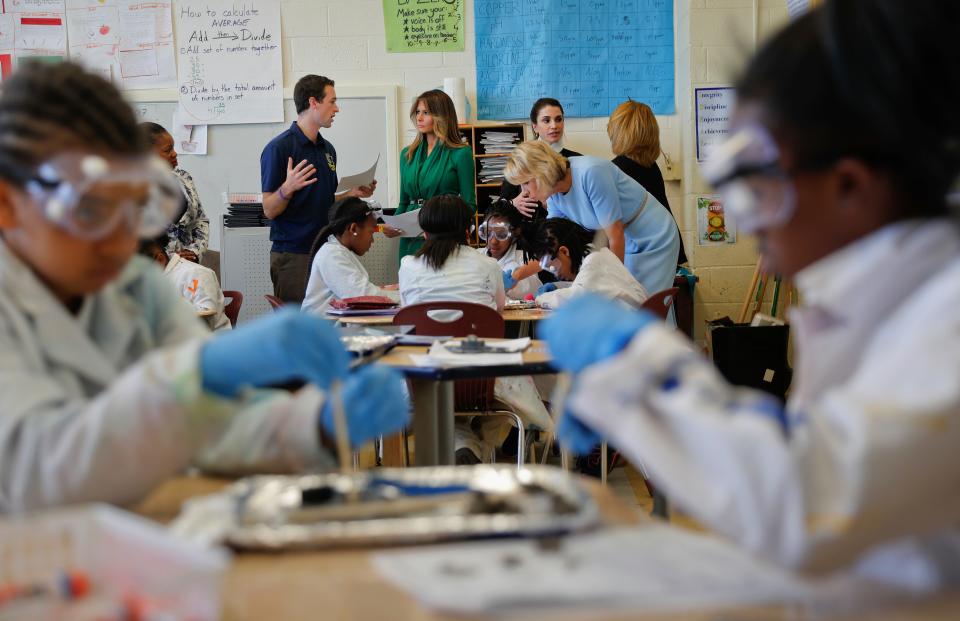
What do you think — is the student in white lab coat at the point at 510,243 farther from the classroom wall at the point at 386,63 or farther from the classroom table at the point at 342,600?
the classroom table at the point at 342,600

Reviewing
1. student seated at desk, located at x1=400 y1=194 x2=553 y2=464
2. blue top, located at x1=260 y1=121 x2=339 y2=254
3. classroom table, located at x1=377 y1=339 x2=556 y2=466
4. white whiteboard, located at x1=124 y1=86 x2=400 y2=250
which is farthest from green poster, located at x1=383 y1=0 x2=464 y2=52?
classroom table, located at x1=377 y1=339 x2=556 y2=466

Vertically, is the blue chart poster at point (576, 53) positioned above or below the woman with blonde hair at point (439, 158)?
above

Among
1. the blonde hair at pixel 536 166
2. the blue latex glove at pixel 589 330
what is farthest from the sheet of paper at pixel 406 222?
the blue latex glove at pixel 589 330

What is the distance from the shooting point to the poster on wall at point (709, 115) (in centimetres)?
550

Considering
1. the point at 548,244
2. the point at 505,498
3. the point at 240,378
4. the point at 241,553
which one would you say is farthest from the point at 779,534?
the point at 548,244

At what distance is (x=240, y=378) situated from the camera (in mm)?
933

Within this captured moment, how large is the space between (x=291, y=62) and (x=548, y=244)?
253cm

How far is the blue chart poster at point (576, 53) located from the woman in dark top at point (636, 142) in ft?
3.19

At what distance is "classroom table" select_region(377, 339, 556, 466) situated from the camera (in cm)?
195

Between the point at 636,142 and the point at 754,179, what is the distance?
162 inches

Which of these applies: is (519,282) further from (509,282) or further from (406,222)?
(406,222)

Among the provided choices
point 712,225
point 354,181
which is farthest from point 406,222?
point 712,225

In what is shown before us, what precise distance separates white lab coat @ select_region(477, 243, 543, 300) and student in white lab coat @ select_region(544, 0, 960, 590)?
3.41 m

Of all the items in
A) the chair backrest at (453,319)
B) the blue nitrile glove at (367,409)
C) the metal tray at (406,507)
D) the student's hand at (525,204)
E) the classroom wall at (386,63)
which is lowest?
the chair backrest at (453,319)
